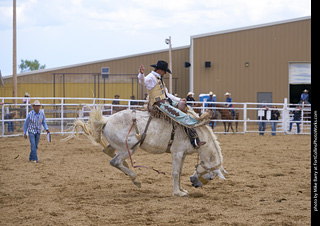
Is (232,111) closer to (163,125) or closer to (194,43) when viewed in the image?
(194,43)

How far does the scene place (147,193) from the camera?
673 cm

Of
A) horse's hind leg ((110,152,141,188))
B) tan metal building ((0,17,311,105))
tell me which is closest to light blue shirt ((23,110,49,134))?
horse's hind leg ((110,152,141,188))

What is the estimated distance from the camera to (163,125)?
6.68 m

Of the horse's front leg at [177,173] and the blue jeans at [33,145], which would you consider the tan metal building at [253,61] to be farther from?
the horse's front leg at [177,173]

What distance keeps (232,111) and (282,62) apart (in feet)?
27.6

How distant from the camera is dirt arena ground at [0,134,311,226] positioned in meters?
4.99

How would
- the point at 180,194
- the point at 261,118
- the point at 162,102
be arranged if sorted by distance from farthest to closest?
the point at 261,118 < the point at 162,102 < the point at 180,194

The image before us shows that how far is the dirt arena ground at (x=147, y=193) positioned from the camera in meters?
4.99

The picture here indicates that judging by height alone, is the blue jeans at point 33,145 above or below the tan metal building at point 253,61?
below

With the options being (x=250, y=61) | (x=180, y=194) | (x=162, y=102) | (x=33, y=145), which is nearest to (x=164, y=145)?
(x=162, y=102)

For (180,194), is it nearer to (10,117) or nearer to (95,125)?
(95,125)

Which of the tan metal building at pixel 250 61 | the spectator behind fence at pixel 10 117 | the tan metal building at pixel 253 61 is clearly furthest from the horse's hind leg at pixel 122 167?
the tan metal building at pixel 250 61
